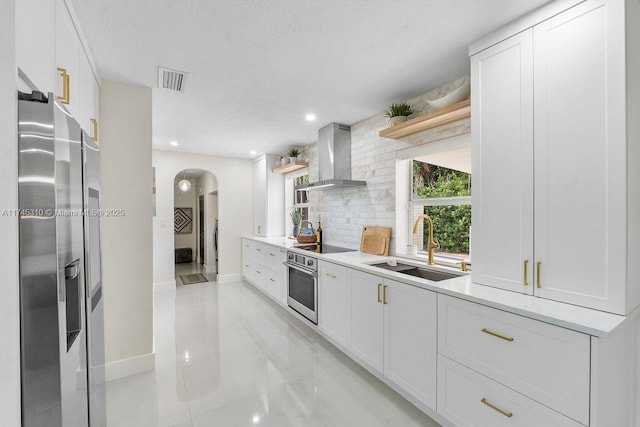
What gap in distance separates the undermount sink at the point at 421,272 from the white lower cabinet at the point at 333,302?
0.39 m

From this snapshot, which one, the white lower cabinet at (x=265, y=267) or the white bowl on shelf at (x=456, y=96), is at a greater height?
the white bowl on shelf at (x=456, y=96)

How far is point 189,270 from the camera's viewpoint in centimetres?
684

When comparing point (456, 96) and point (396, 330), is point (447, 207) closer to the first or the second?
point (456, 96)

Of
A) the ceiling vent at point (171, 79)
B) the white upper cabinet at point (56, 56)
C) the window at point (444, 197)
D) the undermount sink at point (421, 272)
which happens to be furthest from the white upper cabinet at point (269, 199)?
the white upper cabinet at point (56, 56)

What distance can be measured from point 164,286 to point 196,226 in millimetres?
3543

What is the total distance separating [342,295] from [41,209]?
86.7 inches

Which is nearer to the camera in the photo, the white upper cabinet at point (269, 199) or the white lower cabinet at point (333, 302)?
the white lower cabinet at point (333, 302)

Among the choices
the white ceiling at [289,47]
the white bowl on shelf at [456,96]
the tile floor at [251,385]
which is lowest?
the tile floor at [251,385]

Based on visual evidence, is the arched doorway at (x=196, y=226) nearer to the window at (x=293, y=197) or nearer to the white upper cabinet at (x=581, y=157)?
the window at (x=293, y=197)

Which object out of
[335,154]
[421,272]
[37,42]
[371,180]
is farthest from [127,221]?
[421,272]

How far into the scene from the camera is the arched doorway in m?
6.45

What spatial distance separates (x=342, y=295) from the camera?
262 cm

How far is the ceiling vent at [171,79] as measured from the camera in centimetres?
223

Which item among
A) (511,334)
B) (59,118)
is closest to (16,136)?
(59,118)
